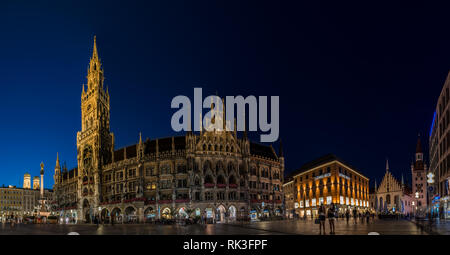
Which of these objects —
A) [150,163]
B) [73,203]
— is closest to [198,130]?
[150,163]

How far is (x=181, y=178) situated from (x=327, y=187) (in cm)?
4324

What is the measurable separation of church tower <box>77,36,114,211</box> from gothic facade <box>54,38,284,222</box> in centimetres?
29

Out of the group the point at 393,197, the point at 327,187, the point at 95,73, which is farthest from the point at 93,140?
the point at 393,197

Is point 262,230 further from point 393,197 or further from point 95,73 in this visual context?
point 393,197

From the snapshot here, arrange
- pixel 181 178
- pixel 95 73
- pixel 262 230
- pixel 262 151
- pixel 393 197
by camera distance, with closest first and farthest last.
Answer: pixel 262 230 → pixel 181 178 → pixel 262 151 → pixel 95 73 → pixel 393 197

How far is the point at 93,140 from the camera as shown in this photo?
110m

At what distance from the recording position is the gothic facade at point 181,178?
8669 centimetres

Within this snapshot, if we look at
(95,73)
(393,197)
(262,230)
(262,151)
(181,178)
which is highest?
(95,73)

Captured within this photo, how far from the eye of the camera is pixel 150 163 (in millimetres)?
92438

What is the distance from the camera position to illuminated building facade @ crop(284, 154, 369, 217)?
343 ft

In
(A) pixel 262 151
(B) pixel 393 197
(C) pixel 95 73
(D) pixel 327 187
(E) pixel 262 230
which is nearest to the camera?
(E) pixel 262 230

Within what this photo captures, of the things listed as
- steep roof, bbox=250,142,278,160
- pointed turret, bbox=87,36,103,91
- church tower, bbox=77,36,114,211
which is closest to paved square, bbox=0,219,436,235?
steep roof, bbox=250,142,278,160

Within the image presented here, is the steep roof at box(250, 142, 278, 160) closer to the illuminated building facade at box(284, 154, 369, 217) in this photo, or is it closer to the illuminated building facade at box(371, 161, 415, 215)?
the illuminated building facade at box(284, 154, 369, 217)
